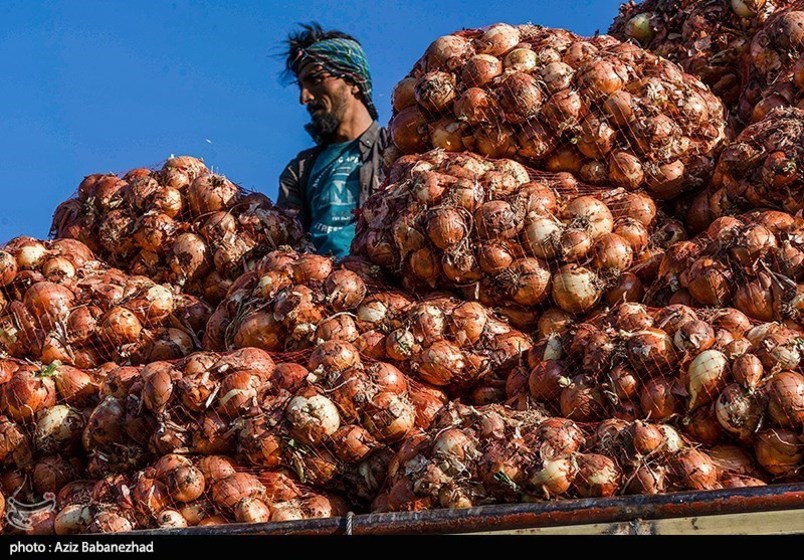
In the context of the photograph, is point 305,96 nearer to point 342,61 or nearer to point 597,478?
point 342,61

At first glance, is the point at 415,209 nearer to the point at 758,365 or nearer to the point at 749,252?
the point at 749,252

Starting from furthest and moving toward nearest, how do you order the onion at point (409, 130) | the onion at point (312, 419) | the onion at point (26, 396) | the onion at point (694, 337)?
the onion at point (409, 130) → the onion at point (26, 396) → the onion at point (312, 419) → the onion at point (694, 337)

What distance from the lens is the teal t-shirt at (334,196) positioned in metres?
6.64

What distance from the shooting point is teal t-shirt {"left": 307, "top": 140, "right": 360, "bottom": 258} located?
6.64 metres

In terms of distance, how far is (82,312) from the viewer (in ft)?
17.5

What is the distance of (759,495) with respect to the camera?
326 cm

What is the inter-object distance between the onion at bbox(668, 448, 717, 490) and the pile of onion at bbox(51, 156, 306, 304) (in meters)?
2.71

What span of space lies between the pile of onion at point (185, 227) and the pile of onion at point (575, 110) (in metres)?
1.02

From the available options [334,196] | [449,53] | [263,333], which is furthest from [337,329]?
[334,196]

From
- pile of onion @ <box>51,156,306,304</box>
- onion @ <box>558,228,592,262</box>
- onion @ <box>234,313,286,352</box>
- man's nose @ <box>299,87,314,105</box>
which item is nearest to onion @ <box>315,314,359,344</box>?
onion @ <box>234,313,286,352</box>

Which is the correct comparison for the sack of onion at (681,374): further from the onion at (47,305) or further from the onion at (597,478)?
the onion at (47,305)

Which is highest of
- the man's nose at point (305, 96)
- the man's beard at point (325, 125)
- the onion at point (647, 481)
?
the man's nose at point (305, 96)

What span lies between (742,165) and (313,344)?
2024 millimetres

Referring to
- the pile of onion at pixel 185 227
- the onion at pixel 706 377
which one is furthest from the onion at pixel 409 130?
the onion at pixel 706 377
